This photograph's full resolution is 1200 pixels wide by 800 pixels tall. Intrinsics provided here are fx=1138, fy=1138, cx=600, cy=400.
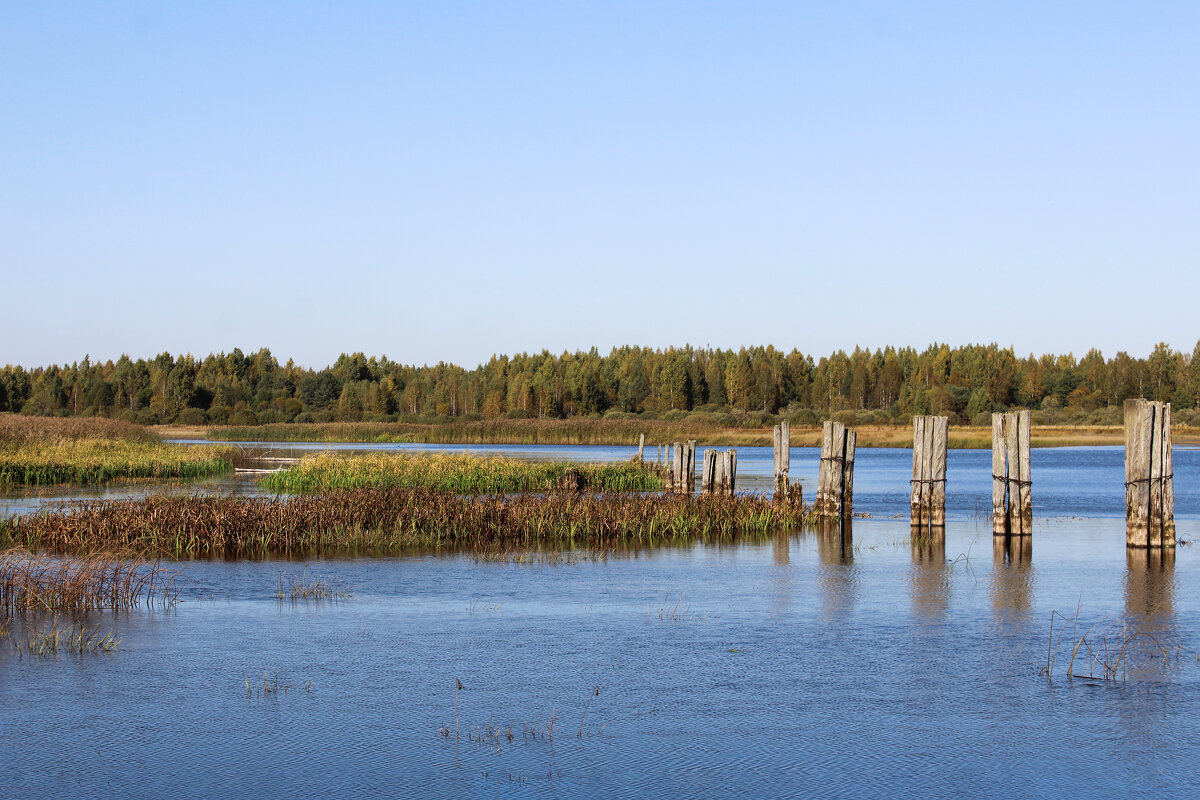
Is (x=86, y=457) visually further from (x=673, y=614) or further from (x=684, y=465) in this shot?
(x=673, y=614)

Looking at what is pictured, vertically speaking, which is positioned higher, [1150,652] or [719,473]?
[719,473]

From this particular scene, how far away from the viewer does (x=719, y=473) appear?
26.6 m

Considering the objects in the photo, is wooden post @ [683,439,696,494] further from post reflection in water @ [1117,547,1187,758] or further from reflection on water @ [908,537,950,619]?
post reflection in water @ [1117,547,1187,758]

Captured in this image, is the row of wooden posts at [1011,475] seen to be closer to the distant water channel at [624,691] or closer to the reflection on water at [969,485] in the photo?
the distant water channel at [624,691]

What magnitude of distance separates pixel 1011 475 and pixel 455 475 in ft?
53.4

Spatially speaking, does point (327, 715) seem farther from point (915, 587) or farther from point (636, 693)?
point (915, 587)

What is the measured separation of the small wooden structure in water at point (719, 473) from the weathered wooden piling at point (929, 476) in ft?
16.4

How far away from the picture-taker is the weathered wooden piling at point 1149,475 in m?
17.5

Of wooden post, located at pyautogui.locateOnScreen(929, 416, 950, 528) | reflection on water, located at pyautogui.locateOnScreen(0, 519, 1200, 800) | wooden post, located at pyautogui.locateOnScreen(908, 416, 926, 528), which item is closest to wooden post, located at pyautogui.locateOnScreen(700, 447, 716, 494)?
wooden post, located at pyautogui.locateOnScreen(908, 416, 926, 528)

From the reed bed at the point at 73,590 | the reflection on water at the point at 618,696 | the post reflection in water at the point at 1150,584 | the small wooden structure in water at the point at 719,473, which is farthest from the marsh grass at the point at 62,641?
the small wooden structure in water at the point at 719,473

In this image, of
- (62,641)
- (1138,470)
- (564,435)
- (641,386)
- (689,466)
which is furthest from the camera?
(641,386)

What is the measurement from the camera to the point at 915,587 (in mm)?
14570

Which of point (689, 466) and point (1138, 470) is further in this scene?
point (689, 466)

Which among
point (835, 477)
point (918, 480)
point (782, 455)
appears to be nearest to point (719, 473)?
point (782, 455)
